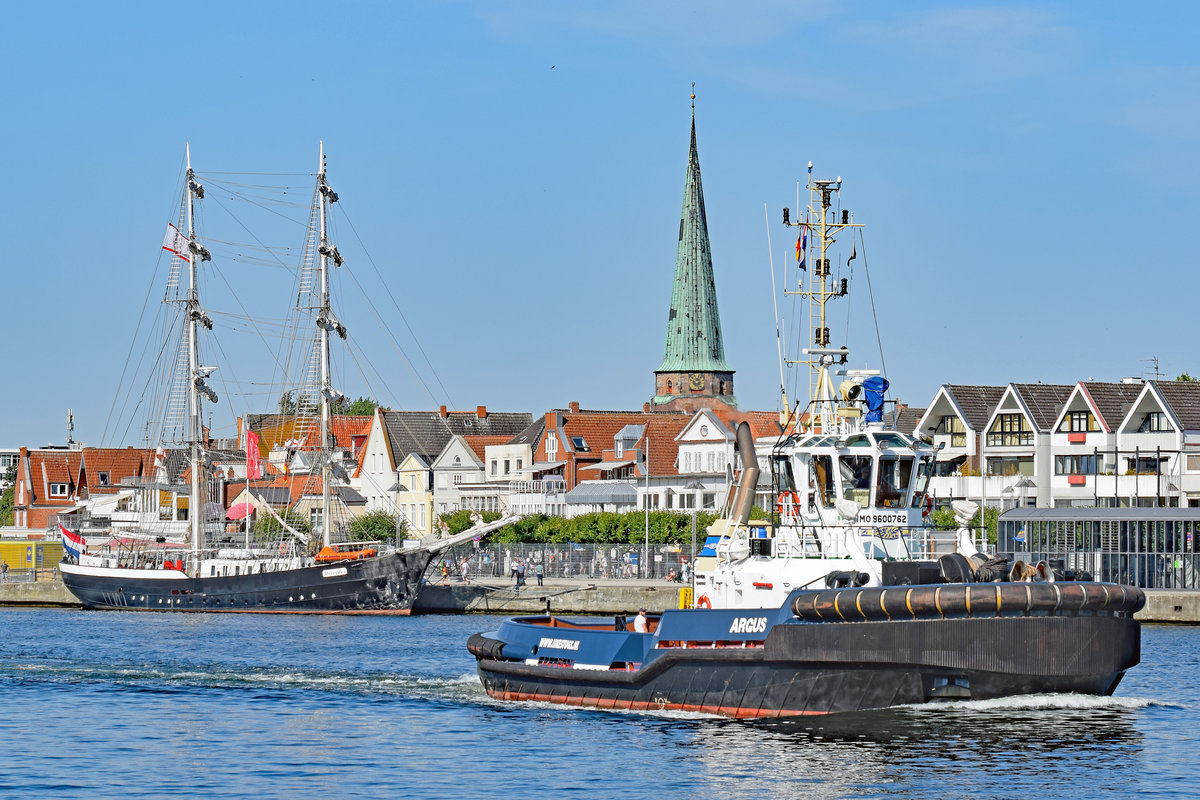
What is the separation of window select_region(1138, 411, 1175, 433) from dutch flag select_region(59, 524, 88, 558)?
172 feet

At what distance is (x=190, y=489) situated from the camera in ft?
304

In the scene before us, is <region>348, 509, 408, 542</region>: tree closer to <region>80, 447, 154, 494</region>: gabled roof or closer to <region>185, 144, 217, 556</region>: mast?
<region>185, 144, 217, 556</region>: mast

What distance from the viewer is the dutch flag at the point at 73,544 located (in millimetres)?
91613

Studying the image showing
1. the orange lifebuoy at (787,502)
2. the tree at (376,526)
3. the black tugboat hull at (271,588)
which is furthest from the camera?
the tree at (376,526)

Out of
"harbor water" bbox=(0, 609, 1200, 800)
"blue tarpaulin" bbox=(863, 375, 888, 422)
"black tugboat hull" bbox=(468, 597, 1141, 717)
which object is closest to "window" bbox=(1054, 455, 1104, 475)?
"harbor water" bbox=(0, 609, 1200, 800)

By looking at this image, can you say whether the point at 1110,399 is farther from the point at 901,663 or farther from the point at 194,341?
the point at 901,663

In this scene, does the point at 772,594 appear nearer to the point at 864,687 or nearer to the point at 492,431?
the point at 864,687

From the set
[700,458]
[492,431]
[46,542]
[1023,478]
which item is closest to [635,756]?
[1023,478]

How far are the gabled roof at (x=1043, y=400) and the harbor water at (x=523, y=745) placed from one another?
1880 inches

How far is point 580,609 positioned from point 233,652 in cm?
2139

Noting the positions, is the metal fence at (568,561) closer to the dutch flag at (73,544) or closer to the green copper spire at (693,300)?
the dutch flag at (73,544)

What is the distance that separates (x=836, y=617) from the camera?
104 ft

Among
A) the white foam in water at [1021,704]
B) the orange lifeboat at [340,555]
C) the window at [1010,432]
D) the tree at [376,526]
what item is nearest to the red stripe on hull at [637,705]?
the white foam in water at [1021,704]

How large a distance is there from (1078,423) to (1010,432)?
384 centimetres
